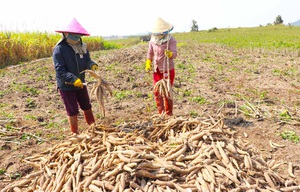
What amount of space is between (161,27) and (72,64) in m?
1.55

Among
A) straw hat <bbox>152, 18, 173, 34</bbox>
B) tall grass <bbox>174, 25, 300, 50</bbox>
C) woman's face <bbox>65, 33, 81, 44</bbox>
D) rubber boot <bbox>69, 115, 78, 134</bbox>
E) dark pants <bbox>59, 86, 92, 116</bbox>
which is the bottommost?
rubber boot <bbox>69, 115, 78, 134</bbox>

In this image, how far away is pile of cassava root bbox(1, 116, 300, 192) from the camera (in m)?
2.46

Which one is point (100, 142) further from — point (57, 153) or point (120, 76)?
point (120, 76)

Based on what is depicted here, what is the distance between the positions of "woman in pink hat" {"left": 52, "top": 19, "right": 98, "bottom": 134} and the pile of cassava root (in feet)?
2.15

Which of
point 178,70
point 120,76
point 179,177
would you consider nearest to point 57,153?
point 179,177

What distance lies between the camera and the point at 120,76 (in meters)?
8.57

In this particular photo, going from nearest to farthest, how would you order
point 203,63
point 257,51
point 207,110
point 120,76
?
point 207,110
point 120,76
point 203,63
point 257,51

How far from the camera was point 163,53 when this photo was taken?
4340mm

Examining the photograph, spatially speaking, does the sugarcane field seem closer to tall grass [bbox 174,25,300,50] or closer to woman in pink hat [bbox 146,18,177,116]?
woman in pink hat [bbox 146,18,177,116]

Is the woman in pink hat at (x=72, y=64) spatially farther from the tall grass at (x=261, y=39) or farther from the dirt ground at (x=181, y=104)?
the tall grass at (x=261, y=39)

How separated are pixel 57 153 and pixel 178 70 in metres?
6.84

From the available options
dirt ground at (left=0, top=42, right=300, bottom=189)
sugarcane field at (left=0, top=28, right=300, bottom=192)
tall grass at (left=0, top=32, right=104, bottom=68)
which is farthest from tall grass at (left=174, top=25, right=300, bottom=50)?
tall grass at (left=0, top=32, right=104, bottom=68)

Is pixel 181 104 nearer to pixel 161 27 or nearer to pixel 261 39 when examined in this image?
pixel 161 27

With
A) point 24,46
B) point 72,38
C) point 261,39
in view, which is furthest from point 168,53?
point 261,39
